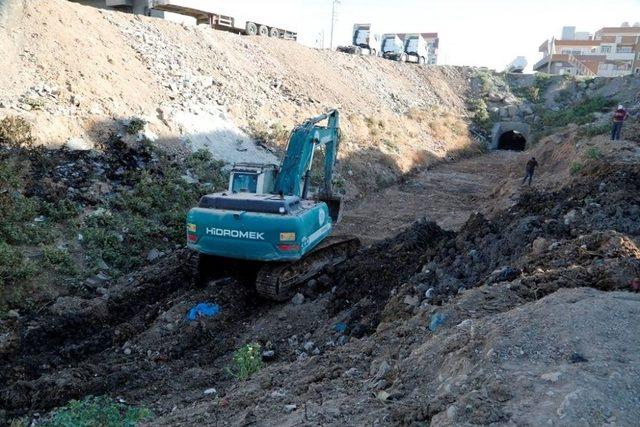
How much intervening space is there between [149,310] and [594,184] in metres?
8.54

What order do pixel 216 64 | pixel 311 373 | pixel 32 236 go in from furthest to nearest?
pixel 216 64 < pixel 32 236 < pixel 311 373

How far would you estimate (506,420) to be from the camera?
12.2ft

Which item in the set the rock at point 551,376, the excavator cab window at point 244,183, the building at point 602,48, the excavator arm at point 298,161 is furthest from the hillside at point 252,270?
the building at point 602,48

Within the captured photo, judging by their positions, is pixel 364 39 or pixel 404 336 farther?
pixel 364 39

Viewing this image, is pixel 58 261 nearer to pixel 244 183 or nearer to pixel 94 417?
pixel 244 183

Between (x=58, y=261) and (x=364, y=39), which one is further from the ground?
(x=364, y=39)

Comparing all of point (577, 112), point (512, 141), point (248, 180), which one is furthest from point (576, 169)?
point (512, 141)

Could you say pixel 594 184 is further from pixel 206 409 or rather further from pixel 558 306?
pixel 206 409

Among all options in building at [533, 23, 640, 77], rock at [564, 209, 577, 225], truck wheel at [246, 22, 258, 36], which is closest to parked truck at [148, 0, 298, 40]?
Answer: truck wheel at [246, 22, 258, 36]

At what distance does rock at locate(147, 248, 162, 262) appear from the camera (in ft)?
36.4

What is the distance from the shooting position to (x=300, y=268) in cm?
976

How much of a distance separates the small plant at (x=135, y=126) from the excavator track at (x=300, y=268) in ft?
20.9

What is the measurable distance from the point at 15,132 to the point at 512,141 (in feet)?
89.5

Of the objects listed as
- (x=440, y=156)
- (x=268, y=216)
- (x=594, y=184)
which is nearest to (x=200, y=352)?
(x=268, y=216)
